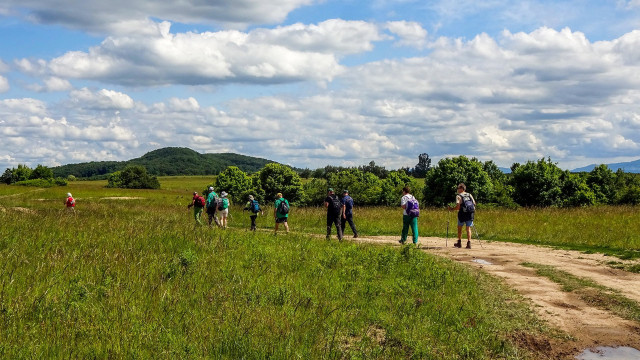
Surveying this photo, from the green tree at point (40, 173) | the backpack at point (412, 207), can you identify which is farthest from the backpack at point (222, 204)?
the green tree at point (40, 173)

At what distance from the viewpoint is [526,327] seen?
732 centimetres

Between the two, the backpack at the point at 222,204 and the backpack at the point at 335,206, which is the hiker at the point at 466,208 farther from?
the backpack at the point at 222,204

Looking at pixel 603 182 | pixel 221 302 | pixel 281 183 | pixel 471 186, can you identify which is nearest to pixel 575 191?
pixel 603 182

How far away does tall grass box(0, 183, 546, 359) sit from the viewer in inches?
214

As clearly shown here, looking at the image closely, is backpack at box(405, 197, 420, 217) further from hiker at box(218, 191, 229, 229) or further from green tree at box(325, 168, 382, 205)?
green tree at box(325, 168, 382, 205)

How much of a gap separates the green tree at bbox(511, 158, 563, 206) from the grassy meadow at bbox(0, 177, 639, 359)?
5299 cm

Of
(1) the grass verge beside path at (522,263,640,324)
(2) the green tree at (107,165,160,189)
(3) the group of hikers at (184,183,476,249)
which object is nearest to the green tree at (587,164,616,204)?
(3) the group of hikers at (184,183,476,249)

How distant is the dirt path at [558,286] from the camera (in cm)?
694

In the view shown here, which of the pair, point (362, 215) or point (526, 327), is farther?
point (362, 215)

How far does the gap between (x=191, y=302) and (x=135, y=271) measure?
169 cm

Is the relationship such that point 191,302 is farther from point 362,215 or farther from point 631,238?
point 362,215

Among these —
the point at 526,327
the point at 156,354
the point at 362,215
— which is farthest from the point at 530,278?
the point at 362,215

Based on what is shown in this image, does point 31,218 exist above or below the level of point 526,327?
above

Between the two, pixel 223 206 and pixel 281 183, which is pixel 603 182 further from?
pixel 223 206
